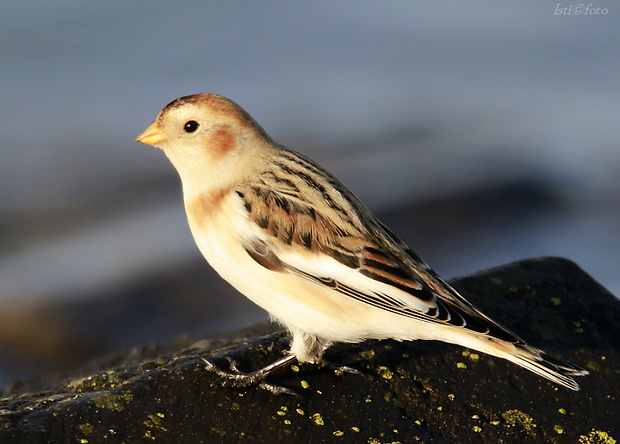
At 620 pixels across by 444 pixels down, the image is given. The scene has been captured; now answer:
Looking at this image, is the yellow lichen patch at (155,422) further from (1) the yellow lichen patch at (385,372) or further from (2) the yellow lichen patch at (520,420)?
(2) the yellow lichen patch at (520,420)

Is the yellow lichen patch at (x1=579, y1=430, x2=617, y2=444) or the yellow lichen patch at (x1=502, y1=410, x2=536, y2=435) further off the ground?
the yellow lichen patch at (x1=502, y1=410, x2=536, y2=435)

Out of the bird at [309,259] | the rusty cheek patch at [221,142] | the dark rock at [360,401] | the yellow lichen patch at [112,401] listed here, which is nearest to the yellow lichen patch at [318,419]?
the dark rock at [360,401]

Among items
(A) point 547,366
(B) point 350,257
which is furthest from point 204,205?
(A) point 547,366

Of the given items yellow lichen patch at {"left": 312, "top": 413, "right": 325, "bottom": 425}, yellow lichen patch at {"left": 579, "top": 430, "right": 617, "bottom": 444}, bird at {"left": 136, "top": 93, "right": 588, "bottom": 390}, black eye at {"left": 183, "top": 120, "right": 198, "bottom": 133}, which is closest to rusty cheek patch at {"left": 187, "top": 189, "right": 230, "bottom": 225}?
bird at {"left": 136, "top": 93, "right": 588, "bottom": 390}

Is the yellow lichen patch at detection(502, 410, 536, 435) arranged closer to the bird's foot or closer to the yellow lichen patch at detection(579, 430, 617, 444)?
the yellow lichen patch at detection(579, 430, 617, 444)

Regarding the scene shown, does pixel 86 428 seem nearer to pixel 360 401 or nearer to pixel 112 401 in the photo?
pixel 112 401
